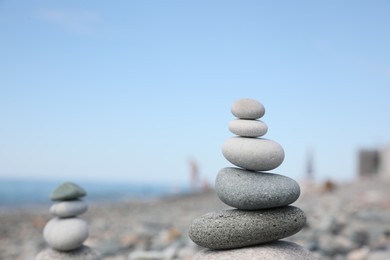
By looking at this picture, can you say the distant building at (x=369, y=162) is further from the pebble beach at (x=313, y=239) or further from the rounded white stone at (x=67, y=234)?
the rounded white stone at (x=67, y=234)

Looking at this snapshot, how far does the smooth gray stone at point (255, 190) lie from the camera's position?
4.15 meters

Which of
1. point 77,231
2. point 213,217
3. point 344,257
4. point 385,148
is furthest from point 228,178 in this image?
point 385,148

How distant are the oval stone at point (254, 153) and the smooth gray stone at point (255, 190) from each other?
0.33 feet

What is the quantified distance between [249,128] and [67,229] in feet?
9.10

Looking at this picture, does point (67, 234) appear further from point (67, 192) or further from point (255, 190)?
point (255, 190)

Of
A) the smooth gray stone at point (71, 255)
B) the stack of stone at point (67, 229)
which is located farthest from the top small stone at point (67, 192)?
the smooth gray stone at point (71, 255)

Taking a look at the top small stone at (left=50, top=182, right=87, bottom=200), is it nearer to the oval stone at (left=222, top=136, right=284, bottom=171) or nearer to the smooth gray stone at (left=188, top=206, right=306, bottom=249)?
the smooth gray stone at (left=188, top=206, right=306, bottom=249)

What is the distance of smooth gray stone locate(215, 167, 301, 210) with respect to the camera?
163 inches

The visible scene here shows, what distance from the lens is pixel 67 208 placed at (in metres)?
5.61

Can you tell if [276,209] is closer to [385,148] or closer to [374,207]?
[374,207]

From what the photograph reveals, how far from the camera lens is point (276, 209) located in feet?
14.3

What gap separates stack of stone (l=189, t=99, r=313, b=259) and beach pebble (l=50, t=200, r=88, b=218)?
6.57 ft

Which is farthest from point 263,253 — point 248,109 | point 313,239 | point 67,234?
point 313,239

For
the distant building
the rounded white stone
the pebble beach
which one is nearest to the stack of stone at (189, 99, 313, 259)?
the rounded white stone
